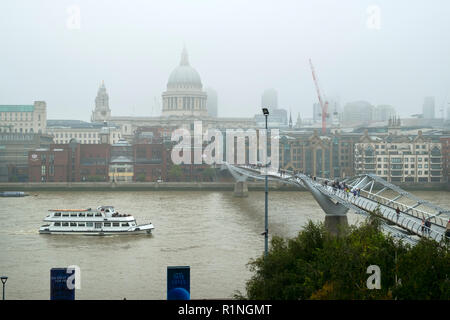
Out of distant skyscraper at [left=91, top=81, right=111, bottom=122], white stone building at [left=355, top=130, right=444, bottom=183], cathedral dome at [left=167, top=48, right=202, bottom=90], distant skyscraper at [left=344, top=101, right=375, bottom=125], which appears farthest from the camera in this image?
distant skyscraper at [left=344, top=101, right=375, bottom=125]

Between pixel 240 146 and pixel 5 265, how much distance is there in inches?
1436

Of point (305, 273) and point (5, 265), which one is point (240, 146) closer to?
point (5, 265)

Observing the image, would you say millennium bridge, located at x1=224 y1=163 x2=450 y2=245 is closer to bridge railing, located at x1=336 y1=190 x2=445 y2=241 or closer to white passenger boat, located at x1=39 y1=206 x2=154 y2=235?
bridge railing, located at x1=336 y1=190 x2=445 y2=241

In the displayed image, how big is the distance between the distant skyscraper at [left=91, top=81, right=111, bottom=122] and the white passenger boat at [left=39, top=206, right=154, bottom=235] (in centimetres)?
5964

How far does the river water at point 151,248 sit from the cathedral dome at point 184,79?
48821 mm

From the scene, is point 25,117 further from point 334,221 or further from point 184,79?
point 334,221

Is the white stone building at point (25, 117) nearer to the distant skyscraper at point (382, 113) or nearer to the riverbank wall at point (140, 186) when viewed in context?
the riverbank wall at point (140, 186)

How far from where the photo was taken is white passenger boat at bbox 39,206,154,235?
18.8m

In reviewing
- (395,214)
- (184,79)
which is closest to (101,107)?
(184,79)

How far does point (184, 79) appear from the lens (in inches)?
3022

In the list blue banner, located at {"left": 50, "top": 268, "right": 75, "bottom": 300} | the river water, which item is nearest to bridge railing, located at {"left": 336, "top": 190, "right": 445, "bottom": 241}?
the river water

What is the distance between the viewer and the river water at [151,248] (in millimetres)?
11445

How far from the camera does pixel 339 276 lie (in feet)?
23.4
